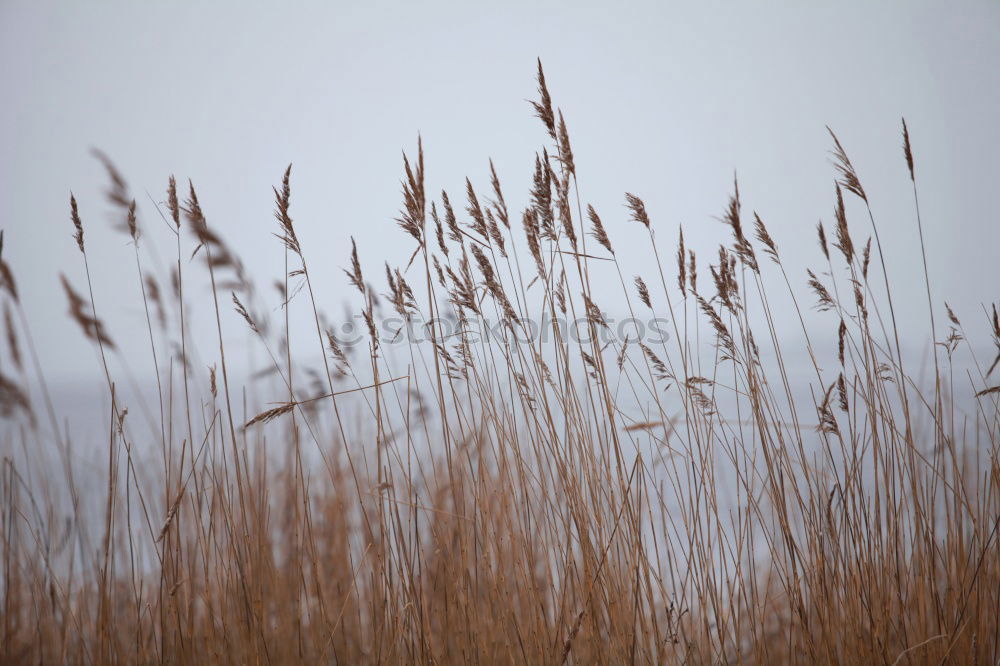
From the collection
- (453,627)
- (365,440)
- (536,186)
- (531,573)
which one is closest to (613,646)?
(531,573)

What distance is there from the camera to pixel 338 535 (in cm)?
221

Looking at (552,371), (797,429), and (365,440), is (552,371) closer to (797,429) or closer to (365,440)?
(797,429)

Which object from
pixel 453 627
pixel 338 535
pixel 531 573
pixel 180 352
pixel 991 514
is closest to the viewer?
pixel 531 573

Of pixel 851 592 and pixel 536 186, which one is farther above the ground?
pixel 536 186

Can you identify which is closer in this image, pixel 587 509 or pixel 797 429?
pixel 587 509

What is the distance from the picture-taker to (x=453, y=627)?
5.12 ft

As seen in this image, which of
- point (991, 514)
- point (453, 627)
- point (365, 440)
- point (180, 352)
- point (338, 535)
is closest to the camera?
point (453, 627)

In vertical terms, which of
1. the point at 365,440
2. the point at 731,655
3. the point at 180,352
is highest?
the point at 180,352

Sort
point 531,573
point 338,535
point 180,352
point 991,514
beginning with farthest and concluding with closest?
point 338,535 < point 180,352 < point 991,514 < point 531,573

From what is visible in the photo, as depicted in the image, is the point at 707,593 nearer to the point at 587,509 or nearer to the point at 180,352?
the point at 587,509

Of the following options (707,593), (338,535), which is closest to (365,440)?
(338,535)

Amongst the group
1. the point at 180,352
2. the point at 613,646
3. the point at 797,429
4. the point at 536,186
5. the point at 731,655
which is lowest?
the point at 731,655

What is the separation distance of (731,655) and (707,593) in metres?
0.20

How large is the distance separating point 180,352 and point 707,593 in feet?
5.78
